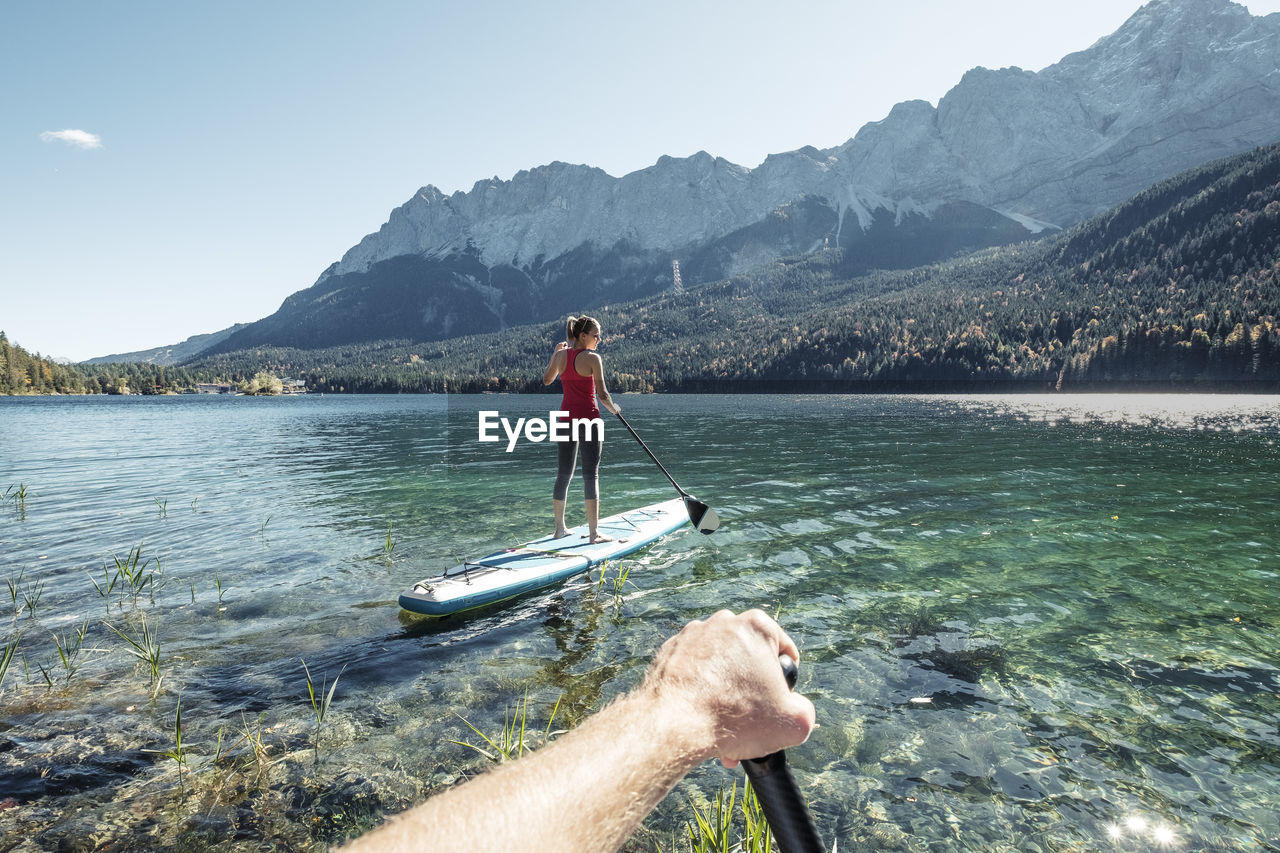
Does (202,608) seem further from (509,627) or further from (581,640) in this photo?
(581,640)

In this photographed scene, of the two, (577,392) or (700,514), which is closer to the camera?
(577,392)

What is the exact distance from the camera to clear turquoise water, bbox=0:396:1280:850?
5.18 meters

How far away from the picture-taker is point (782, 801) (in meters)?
1.87

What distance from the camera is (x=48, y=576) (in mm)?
11719

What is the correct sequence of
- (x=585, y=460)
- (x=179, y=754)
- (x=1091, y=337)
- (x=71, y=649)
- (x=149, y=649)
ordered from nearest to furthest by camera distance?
(x=179, y=754) < (x=149, y=649) < (x=71, y=649) < (x=585, y=460) < (x=1091, y=337)

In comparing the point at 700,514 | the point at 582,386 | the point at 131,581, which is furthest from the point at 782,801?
the point at 131,581

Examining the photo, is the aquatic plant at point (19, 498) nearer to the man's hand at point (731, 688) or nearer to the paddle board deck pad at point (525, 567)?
the paddle board deck pad at point (525, 567)

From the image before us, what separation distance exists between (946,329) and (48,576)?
603 feet

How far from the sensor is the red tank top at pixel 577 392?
11227 millimetres

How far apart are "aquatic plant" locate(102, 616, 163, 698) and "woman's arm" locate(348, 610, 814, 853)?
776 cm

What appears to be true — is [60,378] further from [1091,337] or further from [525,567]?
[1091,337]

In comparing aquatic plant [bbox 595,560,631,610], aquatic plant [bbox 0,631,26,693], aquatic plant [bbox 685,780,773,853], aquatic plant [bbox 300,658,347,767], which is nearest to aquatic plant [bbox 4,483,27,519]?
aquatic plant [bbox 0,631,26,693]

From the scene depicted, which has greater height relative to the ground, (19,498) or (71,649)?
(19,498)

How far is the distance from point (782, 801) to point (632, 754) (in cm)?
72
